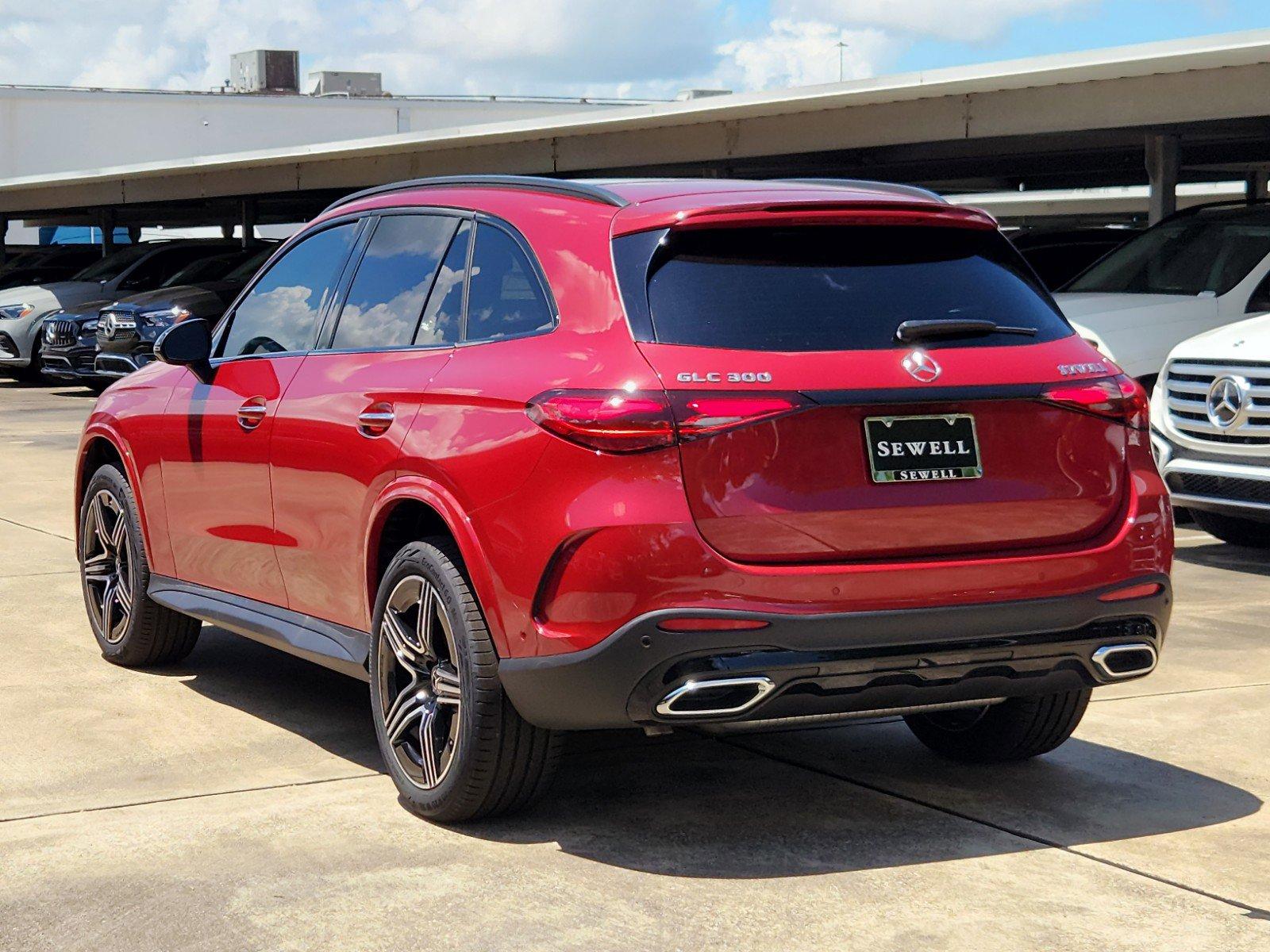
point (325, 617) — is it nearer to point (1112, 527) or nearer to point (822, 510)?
point (822, 510)

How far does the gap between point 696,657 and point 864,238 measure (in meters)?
1.22

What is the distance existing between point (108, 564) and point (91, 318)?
57.1ft

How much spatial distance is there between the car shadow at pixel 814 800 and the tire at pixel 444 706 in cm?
15

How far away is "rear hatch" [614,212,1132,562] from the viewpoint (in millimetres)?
4414

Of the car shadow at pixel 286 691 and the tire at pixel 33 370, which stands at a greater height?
the car shadow at pixel 286 691

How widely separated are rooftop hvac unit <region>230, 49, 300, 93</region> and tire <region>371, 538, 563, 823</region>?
72166 millimetres

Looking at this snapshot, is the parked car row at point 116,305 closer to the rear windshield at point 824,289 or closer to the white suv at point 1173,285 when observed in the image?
the white suv at point 1173,285

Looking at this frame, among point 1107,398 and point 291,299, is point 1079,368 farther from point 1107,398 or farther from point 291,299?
point 291,299

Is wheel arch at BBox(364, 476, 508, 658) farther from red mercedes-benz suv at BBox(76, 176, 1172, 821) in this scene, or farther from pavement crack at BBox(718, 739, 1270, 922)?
pavement crack at BBox(718, 739, 1270, 922)

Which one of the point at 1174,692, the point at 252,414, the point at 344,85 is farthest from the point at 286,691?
the point at 344,85

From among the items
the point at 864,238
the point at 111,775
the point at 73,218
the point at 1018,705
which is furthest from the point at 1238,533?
the point at 73,218

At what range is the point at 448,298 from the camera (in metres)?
5.26

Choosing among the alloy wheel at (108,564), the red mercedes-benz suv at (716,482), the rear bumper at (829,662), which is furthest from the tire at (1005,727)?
the alloy wheel at (108,564)

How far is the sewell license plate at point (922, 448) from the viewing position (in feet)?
14.8
